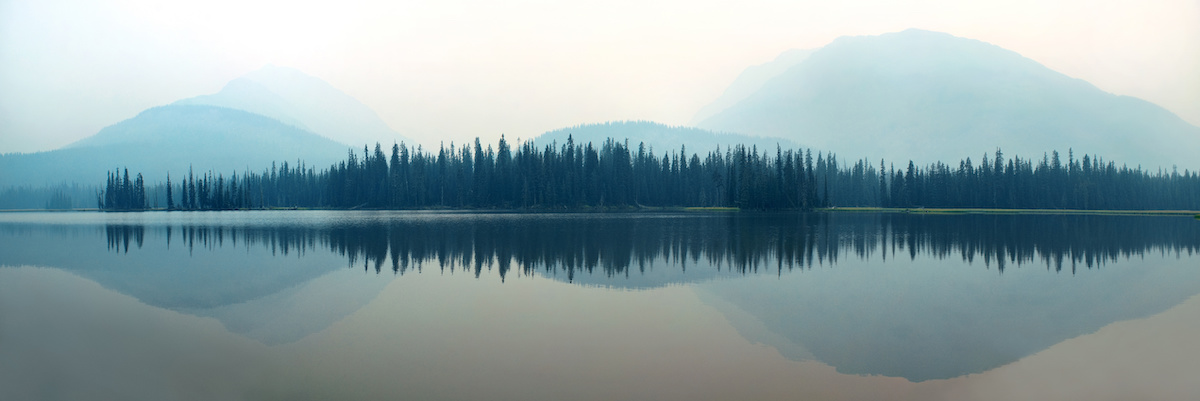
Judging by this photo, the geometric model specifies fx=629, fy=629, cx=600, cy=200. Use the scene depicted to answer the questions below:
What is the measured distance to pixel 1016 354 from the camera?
1415 centimetres

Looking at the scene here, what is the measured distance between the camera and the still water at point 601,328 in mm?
11953

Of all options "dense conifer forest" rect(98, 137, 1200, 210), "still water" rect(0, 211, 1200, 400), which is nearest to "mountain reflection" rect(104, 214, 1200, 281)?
"still water" rect(0, 211, 1200, 400)

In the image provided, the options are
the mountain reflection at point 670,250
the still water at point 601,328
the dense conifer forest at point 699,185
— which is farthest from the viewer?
the dense conifer forest at point 699,185

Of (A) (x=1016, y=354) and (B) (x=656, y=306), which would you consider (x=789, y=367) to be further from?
(B) (x=656, y=306)

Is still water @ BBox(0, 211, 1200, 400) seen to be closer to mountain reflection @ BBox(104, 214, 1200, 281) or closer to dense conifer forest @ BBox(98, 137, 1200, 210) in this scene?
mountain reflection @ BBox(104, 214, 1200, 281)

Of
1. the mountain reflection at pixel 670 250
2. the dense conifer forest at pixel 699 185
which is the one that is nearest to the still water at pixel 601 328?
the mountain reflection at pixel 670 250

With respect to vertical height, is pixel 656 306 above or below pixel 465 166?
below

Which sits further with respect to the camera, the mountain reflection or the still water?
the mountain reflection

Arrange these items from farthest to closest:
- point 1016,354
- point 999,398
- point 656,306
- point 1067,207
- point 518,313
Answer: point 1067,207 < point 656,306 < point 518,313 < point 1016,354 < point 999,398

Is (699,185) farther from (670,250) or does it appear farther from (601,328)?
(601,328)

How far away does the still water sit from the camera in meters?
12.0

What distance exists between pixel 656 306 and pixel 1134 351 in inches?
465

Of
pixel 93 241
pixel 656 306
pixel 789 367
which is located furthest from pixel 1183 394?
pixel 93 241

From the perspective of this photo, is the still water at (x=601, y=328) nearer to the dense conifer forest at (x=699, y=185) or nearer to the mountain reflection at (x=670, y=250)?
the mountain reflection at (x=670, y=250)
